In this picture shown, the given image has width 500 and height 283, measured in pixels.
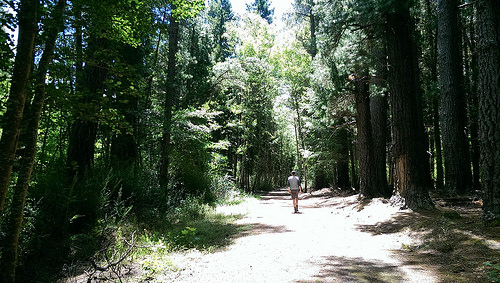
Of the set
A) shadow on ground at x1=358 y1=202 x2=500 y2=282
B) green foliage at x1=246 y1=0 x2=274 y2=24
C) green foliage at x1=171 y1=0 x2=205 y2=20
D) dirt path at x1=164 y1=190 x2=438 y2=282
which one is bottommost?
dirt path at x1=164 y1=190 x2=438 y2=282

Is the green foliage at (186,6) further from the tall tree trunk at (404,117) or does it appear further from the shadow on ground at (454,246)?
the shadow on ground at (454,246)

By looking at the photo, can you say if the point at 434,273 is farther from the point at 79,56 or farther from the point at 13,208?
the point at 79,56

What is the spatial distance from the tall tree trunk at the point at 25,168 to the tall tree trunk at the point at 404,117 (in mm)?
8579

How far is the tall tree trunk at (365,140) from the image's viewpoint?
38.0ft

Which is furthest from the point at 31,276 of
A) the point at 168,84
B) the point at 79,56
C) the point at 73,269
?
the point at 168,84

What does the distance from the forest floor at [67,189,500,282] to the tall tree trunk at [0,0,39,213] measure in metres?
2.12

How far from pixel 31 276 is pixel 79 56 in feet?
11.2

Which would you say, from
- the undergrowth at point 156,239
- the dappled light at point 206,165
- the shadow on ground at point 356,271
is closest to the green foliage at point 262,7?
the dappled light at point 206,165

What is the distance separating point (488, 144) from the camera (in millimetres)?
5270

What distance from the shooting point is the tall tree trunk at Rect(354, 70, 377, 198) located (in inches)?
456

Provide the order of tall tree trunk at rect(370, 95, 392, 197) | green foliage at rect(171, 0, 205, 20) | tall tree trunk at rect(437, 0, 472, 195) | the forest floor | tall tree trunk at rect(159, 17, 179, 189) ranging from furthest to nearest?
→ tall tree trunk at rect(370, 95, 392, 197)
tall tree trunk at rect(159, 17, 179, 189)
tall tree trunk at rect(437, 0, 472, 195)
green foliage at rect(171, 0, 205, 20)
the forest floor

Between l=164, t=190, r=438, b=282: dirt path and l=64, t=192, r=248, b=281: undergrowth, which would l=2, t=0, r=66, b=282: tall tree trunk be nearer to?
l=64, t=192, r=248, b=281: undergrowth

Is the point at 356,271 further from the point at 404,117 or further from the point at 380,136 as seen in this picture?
the point at 380,136

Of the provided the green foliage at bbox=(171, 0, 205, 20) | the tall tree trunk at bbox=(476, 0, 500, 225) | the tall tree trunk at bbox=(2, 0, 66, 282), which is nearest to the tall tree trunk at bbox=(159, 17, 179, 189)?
the green foliage at bbox=(171, 0, 205, 20)
